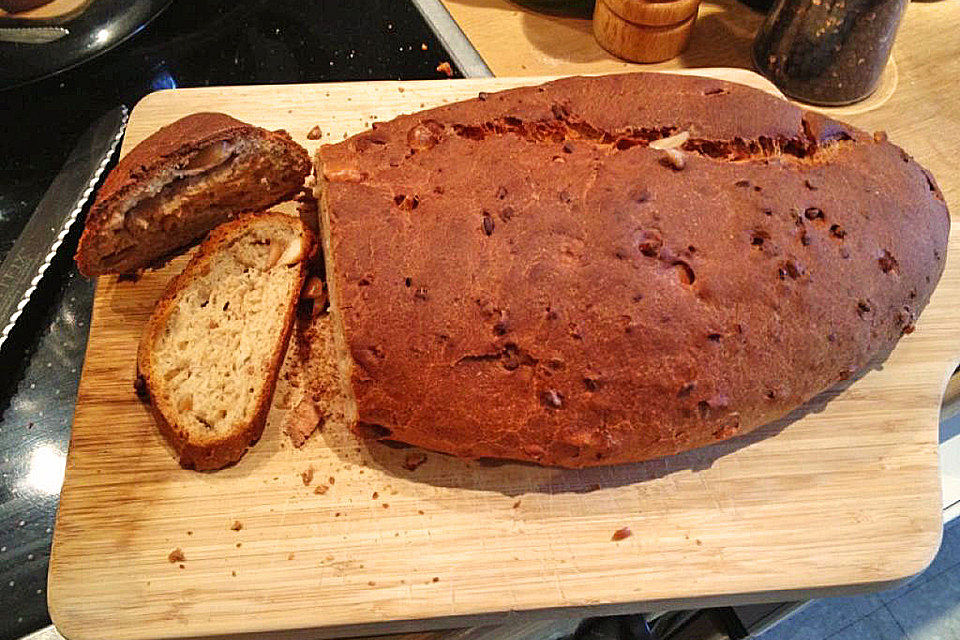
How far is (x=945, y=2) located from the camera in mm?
2807

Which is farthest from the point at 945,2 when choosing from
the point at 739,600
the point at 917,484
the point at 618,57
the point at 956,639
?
the point at 739,600

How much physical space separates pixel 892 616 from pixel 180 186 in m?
2.80

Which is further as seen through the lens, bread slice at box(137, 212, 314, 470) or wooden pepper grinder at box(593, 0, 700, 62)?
wooden pepper grinder at box(593, 0, 700, 62)

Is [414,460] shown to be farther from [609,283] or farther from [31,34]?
[31,34]

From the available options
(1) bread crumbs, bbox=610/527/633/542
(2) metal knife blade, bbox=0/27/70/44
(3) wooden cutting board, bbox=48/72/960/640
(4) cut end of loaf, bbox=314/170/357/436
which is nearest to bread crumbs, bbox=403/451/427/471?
(3) wooden cutting board, bbox=48/72/960/640

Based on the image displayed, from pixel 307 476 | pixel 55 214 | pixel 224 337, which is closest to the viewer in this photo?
pixel 307 476

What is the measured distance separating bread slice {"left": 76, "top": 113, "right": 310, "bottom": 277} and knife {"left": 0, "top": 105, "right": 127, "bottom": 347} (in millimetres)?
242

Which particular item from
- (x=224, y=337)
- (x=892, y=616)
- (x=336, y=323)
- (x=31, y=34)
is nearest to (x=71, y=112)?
(x=31, y=34)

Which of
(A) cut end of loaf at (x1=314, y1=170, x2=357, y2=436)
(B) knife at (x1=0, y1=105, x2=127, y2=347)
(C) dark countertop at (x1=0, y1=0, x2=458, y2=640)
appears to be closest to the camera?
(A) cut end of loaf at (x1=314, y1=170, x2=357, y2=436)

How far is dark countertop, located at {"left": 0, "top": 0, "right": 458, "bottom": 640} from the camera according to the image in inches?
62.9

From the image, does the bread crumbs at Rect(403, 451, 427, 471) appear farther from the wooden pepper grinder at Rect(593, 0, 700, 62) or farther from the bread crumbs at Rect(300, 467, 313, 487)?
the wooden pepper grinder at Rect(593, 0, 700, 62)

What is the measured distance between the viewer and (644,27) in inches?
95.8

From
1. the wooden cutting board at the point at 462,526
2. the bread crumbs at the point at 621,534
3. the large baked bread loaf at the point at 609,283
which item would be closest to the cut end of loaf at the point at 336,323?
the large baked bread loaf at the point at 609,283

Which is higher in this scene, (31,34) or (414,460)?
(31,34)
